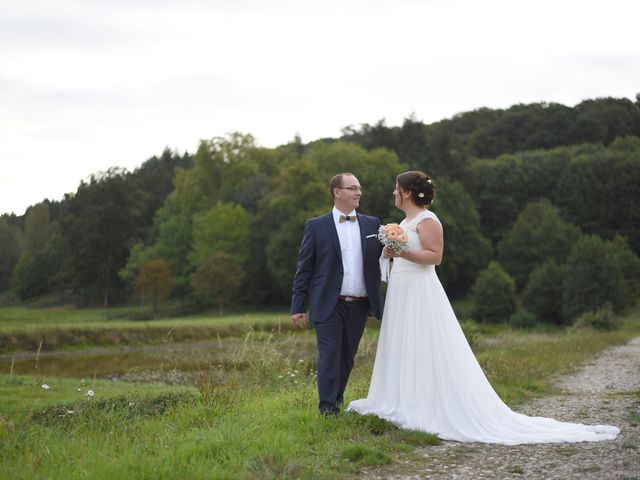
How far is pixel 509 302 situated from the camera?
188 feet

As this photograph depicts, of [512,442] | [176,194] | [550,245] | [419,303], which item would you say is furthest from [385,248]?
[176,194]

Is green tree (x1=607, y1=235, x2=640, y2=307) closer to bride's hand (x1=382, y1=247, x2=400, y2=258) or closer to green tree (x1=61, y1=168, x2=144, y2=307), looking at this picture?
green tree (x1=61, y1=168, x2=144, y2=307)

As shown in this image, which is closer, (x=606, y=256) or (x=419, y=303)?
(x=419, y=303)

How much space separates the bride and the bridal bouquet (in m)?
0.13

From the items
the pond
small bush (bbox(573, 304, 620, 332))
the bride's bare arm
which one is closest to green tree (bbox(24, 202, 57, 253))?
the pond

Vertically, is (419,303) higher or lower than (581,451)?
higher

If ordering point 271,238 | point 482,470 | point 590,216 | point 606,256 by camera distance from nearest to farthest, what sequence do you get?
point 482,470
point 606,256
point 271,238
point 590,216

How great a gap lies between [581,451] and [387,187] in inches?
2309

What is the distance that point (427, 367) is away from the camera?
7.71 metres

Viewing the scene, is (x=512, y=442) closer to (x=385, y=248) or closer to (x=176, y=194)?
(x=385, y=248)

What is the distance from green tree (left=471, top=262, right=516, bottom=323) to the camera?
185 ft

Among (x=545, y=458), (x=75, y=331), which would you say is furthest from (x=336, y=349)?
(x=75, y=331)

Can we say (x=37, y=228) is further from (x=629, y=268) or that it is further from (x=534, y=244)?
(x=629, y=268)

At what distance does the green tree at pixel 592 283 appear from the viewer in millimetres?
54812
